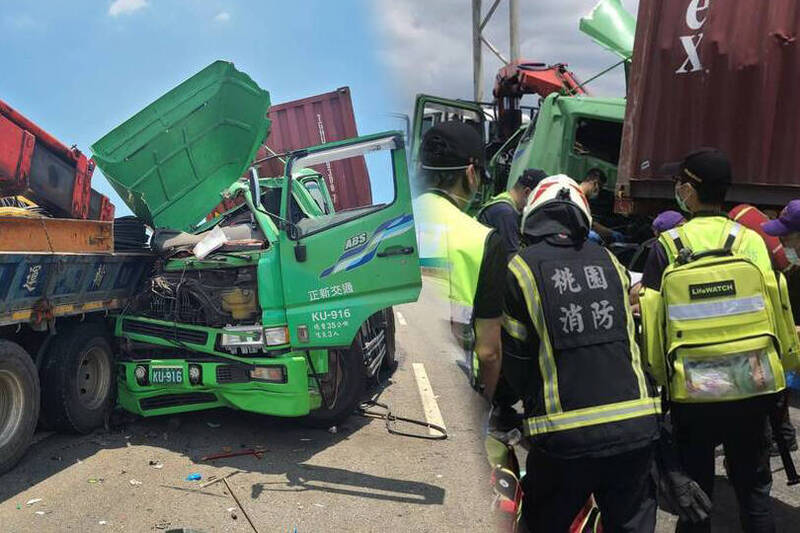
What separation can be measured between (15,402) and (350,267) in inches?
96.9

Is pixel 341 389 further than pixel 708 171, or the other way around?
pixel 341 389

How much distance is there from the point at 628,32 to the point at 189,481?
7.19 meters

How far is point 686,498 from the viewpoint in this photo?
2.81 m

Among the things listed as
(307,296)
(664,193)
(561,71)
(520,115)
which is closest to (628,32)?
(561,71)

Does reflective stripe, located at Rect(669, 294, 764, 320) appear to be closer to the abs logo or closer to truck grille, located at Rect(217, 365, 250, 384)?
truck grille, located at Rect(217, 365, 250, 384)

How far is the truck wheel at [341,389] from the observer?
565cm

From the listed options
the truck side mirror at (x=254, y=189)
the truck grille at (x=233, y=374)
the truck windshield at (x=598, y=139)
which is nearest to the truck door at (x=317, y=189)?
the truck side mirror at (x=254, y=189)

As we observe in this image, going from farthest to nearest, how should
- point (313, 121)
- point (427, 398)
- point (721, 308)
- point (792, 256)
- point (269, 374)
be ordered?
1. point (313, 121)
2. point (427, 398)
3. point (269, 374)
4. point (792, 256)
5. point (721, 308)

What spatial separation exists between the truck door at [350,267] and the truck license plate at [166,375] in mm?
979

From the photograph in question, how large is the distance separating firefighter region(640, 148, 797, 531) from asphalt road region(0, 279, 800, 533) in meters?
0.84

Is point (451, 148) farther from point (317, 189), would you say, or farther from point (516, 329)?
point (317, 189)

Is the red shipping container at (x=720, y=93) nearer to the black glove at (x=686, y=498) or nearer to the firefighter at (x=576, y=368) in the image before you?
the black glove at (x=686, y=498)

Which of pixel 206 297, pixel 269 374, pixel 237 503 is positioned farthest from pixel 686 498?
pixel 206 297

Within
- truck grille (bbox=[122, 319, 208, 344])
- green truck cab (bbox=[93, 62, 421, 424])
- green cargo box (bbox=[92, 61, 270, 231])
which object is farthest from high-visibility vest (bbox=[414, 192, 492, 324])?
green cargo box (bbox=[92, 61, 270, 231])
